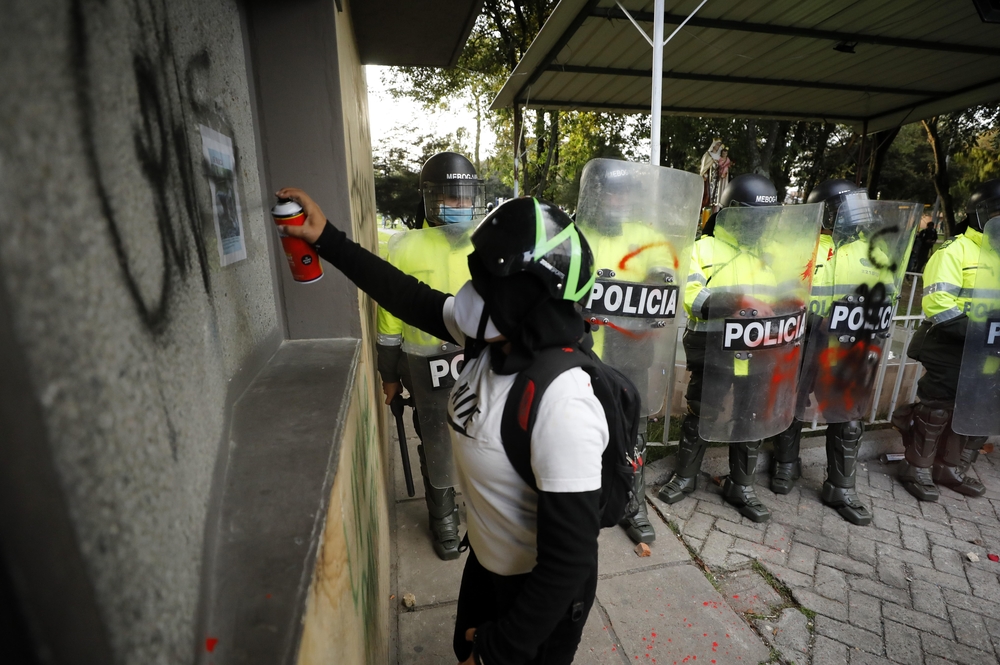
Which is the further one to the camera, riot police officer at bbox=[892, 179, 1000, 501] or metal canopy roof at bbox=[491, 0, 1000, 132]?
metal canopy roof at bbox=[491, 0, 1000, 132]

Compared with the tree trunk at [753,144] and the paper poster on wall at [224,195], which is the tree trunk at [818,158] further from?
the paper poster on wall at [224,195]

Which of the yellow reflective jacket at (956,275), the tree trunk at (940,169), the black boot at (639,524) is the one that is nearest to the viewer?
the black boot at (639,524)

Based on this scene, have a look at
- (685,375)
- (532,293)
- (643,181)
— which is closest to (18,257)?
(532,293)

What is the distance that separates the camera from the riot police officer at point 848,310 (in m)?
3.23

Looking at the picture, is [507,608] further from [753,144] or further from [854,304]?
[753,144]

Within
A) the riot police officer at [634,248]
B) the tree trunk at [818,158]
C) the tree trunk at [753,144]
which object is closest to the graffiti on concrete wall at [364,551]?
the riot police officer at [634,248]

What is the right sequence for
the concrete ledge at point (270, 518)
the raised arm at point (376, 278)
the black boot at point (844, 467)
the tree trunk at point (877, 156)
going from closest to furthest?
the concrete ledge at point (270, 518) < the raised arm at point (376, 278) < the black boot at point (844, 467) < the tree trunk at point (877, 156)

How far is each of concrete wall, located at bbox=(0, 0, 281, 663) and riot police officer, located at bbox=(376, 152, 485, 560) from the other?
1.71 meters

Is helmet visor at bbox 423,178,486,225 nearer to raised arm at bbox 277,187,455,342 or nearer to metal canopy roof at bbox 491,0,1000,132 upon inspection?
raised arm at bbox 277,187,455,342

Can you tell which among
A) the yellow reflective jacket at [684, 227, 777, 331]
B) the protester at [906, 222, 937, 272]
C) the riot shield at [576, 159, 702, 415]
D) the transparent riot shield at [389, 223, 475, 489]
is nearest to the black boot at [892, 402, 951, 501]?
the yellow reflective jacket at [684, 227, 777, 331]

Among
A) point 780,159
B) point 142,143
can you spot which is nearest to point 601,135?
point 780,159

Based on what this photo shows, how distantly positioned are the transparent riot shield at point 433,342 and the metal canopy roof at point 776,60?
2284 millimetres

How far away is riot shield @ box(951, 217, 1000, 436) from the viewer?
10.9ft

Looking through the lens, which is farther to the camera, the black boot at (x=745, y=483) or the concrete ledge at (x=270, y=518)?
the black boot at (x=745, y=483)
